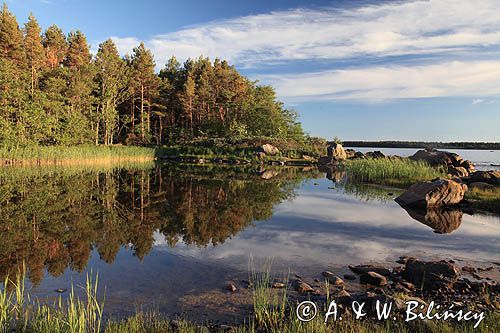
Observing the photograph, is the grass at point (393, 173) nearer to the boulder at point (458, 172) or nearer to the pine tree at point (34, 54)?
the boulder at point (458, 172)

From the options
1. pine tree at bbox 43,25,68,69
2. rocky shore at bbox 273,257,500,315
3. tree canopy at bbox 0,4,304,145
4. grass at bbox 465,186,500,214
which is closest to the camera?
rocky shore at bbox 273,257,500,315

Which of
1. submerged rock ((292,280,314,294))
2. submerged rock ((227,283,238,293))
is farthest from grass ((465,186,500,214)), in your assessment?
submerged rock ((227,283,238,293))

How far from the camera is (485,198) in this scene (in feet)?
63.4

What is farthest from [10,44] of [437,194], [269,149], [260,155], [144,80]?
[437,194]

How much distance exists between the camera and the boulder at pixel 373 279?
Answer: 8141mm

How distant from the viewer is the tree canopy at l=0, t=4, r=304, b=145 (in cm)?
4434

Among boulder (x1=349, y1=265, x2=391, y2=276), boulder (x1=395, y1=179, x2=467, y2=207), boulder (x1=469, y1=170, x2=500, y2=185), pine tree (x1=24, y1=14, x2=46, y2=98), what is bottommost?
boulder (x1=349, y1=265, x2=391, y2=276)

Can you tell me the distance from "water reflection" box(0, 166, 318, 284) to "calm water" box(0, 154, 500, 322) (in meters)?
0.06

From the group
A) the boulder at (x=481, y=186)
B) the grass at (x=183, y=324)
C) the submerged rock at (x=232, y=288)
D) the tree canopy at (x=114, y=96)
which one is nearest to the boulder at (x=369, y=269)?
the grass at (x=183, y=324)

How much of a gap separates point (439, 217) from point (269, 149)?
3838cm

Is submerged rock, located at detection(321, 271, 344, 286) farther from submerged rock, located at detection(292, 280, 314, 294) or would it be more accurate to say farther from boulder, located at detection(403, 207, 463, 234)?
boulder, located at detection(403, 207, 463, 234)

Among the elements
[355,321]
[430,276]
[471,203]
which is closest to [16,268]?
[355,321]

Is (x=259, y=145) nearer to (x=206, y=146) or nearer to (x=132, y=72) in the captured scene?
(x=206, y=146)

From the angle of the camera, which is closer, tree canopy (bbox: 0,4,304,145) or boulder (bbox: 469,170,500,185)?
boulder (bbox: 469,170,500,185)
